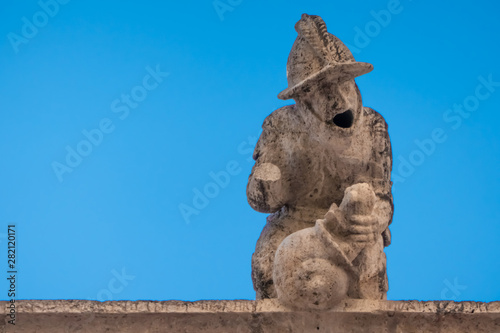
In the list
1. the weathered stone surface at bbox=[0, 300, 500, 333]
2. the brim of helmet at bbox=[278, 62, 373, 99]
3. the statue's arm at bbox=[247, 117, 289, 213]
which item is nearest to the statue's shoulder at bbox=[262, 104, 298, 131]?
the statue's arm at bbox=[247, 117, 289, 213]

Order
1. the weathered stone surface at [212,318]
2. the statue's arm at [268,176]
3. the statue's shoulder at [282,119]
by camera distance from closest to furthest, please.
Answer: the weathered stone surface at [212,318] → the statue's arm at [268,176] → the statue's shoulder at [282,119]

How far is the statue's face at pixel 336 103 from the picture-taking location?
412cm

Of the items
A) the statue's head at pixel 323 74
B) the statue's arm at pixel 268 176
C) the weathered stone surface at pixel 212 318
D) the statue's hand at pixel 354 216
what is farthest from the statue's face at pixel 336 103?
the weathered stone surface at pixel 212 318

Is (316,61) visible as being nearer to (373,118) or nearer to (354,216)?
(373,118)

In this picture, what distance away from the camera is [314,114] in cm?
425

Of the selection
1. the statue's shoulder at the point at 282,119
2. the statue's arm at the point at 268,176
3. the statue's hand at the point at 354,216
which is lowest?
the statue's hand at the point at 354,216

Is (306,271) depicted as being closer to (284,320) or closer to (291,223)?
(284,320)

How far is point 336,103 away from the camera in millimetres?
4129

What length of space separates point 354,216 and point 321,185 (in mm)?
665

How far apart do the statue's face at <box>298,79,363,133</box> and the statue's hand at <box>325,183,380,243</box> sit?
469mm

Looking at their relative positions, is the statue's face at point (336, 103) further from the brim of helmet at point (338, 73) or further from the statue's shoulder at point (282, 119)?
the statue's shoulder at point (282, 119)

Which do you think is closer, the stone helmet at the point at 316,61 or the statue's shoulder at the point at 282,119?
the stone helmet at the point at 316,61

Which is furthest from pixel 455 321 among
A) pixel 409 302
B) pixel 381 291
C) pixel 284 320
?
pixel 284 320

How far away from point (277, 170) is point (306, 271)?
2.53ft
